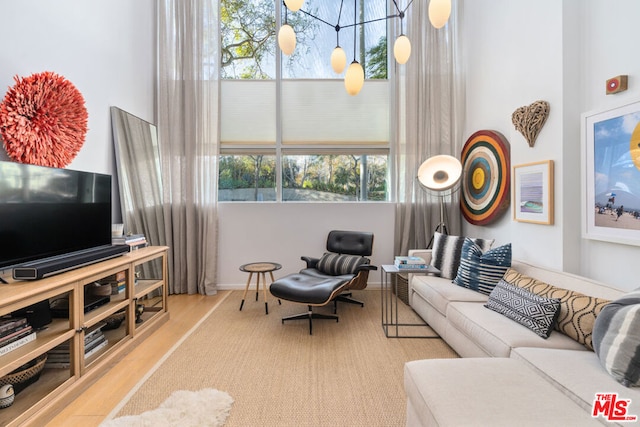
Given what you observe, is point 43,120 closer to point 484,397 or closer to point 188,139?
point 188,139

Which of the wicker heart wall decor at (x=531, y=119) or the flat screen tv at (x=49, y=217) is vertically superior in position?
the wicker heart wall decor at (x=531, y=119)

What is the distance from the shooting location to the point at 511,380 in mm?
1300

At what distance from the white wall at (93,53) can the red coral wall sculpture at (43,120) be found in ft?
0.38

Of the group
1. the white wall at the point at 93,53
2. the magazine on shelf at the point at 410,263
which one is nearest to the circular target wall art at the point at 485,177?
the magazine on shelf at the point at 410,263

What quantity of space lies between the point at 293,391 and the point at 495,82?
3.55m

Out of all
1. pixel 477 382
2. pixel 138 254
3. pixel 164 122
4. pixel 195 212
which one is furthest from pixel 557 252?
pixel 164 122

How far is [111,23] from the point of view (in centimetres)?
300

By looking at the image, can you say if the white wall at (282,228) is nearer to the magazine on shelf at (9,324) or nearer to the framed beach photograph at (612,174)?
the framed beach photograph at (612,174)

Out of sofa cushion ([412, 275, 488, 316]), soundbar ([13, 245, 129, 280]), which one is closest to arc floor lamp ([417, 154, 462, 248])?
sofa cushion ([412, 275, 488, 316])

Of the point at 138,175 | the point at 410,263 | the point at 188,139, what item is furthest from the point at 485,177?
the point at 138,175

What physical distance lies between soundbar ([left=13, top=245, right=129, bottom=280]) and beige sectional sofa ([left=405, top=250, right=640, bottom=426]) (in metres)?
2.04

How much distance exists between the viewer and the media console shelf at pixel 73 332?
1499mm

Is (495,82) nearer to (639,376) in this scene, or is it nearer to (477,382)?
(639,376)

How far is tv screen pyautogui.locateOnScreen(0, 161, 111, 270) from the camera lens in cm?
169
